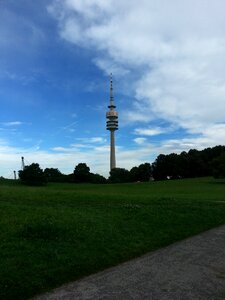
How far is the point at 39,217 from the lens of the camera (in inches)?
631

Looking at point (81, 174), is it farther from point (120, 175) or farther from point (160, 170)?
point (160, 170)

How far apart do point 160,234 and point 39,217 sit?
177 inches

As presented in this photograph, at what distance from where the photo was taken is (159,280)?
9289 millimetres

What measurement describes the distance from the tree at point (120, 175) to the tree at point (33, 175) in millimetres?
35373

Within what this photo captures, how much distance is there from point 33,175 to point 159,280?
96.2 metres

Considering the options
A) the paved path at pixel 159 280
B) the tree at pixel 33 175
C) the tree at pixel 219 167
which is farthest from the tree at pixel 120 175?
the paved path at pixel 159 280

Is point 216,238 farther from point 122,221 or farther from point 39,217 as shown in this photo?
point 39,217

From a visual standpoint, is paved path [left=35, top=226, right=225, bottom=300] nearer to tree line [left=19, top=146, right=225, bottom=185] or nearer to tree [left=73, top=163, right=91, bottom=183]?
tree line [left=19, top=146, right=225, bottom=185]

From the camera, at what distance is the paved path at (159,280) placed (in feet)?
26.9

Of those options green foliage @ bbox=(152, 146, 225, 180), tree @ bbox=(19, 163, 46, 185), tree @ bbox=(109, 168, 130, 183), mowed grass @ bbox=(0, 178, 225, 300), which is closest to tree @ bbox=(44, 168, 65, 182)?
tree @ bbox=(109, 168, 130, 183)

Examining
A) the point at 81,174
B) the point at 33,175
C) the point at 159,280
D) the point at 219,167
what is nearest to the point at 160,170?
the point at 81,174

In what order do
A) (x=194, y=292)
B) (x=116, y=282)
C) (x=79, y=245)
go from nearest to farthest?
(x=194, y=292) < (x=116, y=282) < (x=79, y=245)

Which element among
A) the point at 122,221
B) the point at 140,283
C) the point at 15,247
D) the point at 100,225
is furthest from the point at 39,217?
the point at 140,283

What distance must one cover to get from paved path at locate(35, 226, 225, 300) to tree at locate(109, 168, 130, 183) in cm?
12375
